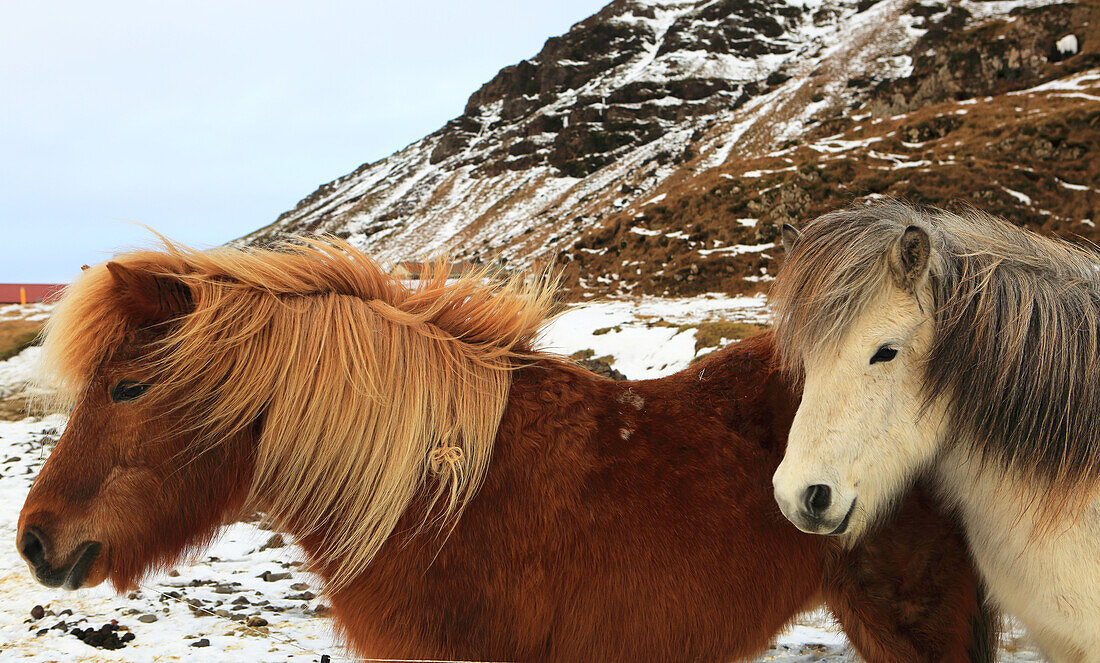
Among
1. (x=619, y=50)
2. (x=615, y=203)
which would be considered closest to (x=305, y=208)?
(x=619, y=50)

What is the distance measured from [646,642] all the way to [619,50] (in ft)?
423

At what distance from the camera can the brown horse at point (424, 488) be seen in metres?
2.20

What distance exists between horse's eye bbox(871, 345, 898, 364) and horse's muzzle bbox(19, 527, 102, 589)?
106 inches

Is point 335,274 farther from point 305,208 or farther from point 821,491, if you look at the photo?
point 305,208

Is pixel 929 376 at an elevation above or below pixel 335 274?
below

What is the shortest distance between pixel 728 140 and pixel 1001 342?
2588 inches

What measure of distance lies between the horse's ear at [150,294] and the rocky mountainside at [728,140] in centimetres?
80

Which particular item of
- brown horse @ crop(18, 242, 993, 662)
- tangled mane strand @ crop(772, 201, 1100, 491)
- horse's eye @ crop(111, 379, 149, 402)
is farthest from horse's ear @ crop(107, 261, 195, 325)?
tangled mane strand @ crop(772, 201, 1100, 491)

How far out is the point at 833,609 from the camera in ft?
8.43

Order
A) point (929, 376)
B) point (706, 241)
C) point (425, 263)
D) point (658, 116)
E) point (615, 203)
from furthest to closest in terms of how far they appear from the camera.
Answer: point (658, 116)
point (615, 203)
point (706, 241)
point (425, 263)
point (929, 376)

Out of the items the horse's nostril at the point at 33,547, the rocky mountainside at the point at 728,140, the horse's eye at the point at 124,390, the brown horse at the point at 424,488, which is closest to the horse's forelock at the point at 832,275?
the brown horse at the point at 424,488

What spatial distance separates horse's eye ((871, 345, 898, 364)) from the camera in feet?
7.32

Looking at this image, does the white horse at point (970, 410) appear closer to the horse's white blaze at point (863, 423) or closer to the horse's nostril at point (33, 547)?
the horse's white blaze at point (863, 423)

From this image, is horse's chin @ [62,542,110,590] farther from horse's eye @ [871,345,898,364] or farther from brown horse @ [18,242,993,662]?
horse's eye @ [871,345,898,364]
